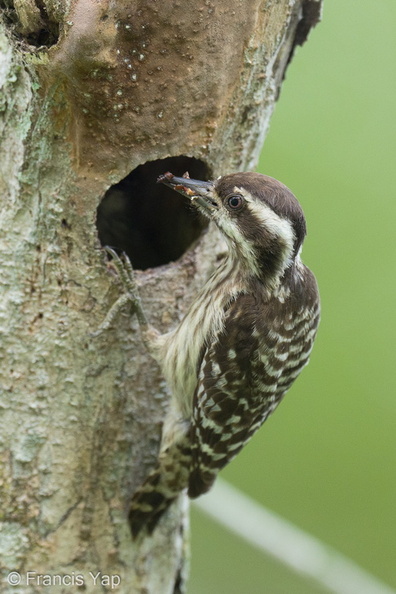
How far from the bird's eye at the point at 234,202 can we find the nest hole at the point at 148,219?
43 cm

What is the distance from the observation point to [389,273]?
16.4 feet

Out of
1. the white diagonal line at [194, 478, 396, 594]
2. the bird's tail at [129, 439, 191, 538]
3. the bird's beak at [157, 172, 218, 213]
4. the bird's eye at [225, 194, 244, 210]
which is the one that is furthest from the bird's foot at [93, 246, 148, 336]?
the white diagonal line at [194, 478, 396, 594]

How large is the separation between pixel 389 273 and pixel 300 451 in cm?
137

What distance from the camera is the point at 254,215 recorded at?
3.34 m

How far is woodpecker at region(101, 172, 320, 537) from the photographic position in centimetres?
339

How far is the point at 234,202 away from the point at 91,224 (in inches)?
23.5

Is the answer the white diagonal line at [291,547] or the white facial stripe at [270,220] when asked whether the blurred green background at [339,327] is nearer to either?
→ the white diagonal line at [291,547]

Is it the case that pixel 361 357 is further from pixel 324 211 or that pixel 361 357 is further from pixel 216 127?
pixel 216 127

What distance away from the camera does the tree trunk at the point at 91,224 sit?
9.90 feet

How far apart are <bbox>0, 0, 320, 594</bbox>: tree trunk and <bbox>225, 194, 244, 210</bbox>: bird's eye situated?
228 millimetres

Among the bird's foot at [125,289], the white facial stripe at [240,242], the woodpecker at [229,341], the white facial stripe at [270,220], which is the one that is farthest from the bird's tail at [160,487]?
the white facial stripe at [270,220]

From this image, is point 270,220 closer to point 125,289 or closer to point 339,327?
point 125,289

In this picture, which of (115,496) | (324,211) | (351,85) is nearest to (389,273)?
(324,211)

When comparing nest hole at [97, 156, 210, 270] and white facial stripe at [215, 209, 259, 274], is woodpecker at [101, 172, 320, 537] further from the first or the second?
nest hole at [97, 156, 210, 270]
